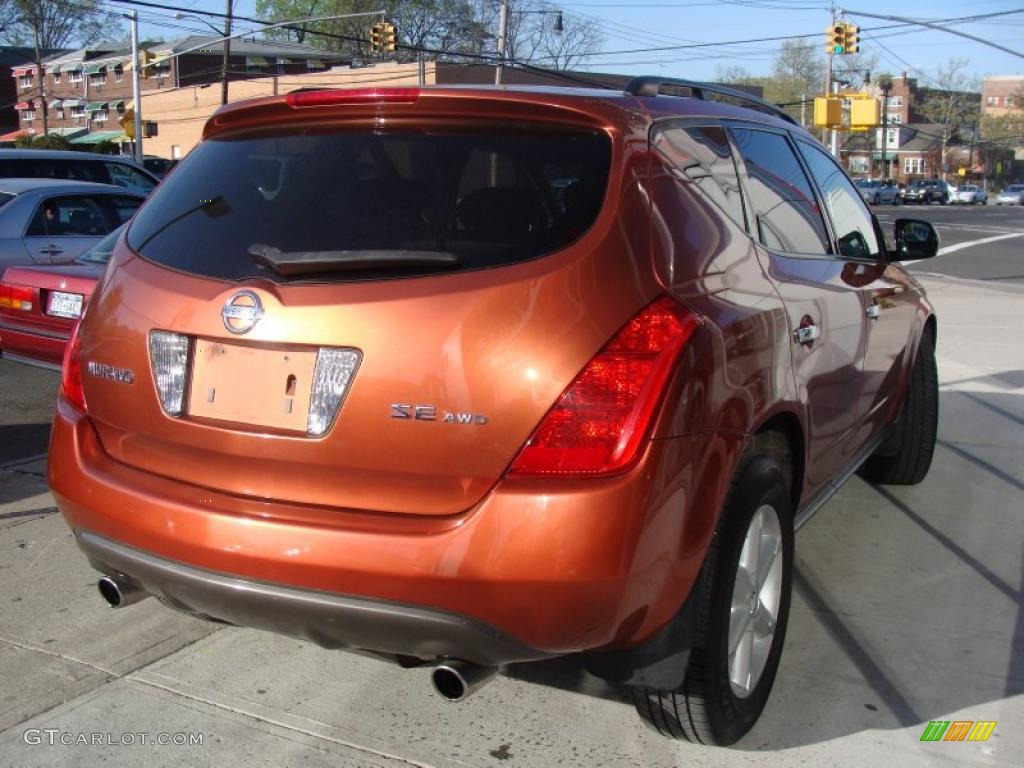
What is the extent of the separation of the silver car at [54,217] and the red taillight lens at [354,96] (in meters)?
6.60

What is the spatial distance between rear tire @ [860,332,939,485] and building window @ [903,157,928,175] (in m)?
115

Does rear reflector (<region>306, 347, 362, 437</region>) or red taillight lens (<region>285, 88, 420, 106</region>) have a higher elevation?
red taillight lens (<region>285, 88, 420, 106</region>)

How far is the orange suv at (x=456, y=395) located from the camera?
2.32 meters

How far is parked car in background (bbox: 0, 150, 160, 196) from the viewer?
460 inches

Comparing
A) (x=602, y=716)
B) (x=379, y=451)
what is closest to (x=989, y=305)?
(x=602, y=716)

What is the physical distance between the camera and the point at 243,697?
3236mm

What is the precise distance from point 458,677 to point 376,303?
0.89 m

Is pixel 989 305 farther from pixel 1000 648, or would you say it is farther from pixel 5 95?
pixel 5 95

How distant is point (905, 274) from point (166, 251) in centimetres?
353

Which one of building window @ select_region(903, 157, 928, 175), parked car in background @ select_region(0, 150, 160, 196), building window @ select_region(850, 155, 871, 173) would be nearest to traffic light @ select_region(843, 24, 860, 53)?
parked car in background @ select_region(0, 150, 160, 196)

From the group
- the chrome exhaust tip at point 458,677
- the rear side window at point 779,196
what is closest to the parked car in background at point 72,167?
the rear side window at point 779,196

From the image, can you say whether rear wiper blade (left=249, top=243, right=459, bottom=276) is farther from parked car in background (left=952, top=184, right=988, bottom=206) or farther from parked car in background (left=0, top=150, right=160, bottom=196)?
parked car in background (left=952, top=184, right=988, bottom=206)

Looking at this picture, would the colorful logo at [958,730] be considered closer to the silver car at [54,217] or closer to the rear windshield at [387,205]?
the rear windshield at [387,205]

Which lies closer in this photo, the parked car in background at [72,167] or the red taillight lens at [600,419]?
the red taillight lens at [600,419]
